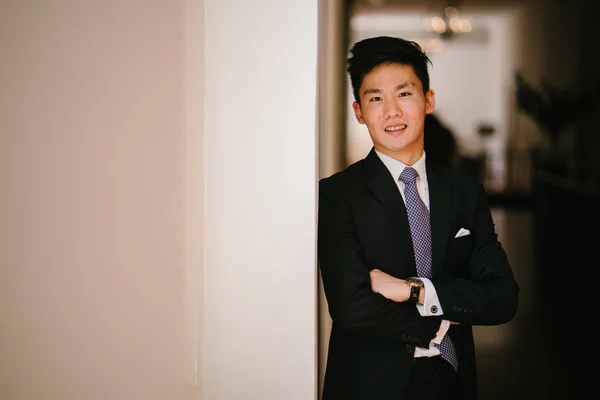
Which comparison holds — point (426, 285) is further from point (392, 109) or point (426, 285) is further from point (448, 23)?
point (448, 23)

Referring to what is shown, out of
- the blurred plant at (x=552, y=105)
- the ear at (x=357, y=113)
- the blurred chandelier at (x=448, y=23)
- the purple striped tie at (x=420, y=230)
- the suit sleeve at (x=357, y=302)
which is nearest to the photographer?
the suit sleeve at (x=357, y=302)

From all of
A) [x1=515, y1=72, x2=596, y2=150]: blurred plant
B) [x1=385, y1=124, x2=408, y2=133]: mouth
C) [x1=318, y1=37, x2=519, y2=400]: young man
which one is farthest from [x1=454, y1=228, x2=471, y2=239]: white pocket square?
[x1=515, y1=72, x2=596, y2=150]: blurred plant

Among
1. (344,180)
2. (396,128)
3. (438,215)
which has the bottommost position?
(438,215)

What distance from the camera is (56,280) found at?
74.5 inches

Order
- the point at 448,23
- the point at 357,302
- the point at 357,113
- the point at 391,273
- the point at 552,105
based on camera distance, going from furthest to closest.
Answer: the point at 552,105
the point at 448,23
the point at 357,113
the point at 391,273
the point at 357,302

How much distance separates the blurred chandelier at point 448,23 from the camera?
1.99 metres

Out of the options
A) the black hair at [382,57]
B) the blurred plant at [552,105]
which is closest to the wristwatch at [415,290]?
the black hair at [382,57]

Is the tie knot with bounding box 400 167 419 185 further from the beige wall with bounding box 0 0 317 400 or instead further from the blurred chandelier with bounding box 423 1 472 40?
the blurred chandelier with bounding box 423 1 472 40

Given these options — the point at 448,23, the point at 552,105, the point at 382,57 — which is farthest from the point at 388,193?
the point at 552,105

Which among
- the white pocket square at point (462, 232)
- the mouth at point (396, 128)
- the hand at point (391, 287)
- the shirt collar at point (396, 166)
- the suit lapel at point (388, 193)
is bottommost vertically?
the hand at point (391, 287)

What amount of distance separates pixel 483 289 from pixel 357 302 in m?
0.39

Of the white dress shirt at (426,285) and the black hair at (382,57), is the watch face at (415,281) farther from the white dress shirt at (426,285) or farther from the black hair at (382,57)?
the black hair at (382,57)

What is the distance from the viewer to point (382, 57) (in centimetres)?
176

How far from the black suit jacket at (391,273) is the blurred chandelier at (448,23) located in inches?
20.5
